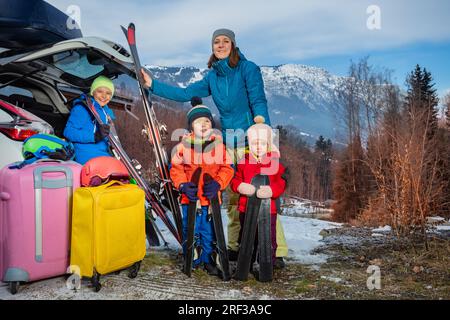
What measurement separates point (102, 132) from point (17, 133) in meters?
0.74

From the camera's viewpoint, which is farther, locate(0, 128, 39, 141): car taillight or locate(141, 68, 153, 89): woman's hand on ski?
locate(141, 68, 153, 89): woman's hand on ski

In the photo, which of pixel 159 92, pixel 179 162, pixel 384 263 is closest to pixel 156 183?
pixel 179 162

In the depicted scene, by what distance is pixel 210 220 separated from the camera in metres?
3.42

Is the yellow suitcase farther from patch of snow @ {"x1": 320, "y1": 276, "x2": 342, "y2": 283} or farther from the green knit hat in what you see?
Result: patch of snow @ {"x1": 320, "y1": 276, "x2": 342, "y2": 283}

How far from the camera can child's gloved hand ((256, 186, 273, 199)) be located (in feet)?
10.4

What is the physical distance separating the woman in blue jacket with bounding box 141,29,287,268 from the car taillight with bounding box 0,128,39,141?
1722 mm

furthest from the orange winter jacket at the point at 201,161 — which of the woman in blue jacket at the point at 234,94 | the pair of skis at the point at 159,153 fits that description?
the pair of skis at the point at 159,153

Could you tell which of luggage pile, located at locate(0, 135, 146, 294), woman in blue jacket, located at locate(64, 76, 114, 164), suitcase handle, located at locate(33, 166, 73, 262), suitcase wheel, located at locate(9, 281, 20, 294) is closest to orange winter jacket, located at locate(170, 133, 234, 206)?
luggage pile, located at locate(0, 135, 146, 294)

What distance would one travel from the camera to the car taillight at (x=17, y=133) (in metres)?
3.21

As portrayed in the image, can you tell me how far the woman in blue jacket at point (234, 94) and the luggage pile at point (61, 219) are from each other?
1058 millimetres

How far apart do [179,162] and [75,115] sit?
3.92 feet

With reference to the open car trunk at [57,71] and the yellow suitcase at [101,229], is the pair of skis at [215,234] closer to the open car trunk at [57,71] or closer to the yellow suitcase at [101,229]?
the yellow suitcase at [101,229]

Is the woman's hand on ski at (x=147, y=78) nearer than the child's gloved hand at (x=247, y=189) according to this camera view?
No

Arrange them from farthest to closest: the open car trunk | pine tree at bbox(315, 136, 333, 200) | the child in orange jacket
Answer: pine tree at bbox(315, 136, 333, 200)
the open car trunk
the child in orange jacket
